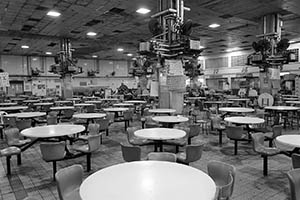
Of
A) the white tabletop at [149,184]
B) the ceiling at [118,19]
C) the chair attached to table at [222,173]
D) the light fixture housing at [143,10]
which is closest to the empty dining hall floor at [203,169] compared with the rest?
the chair attached to table at [222,173]

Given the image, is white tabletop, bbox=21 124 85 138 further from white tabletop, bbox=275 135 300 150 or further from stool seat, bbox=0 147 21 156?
white tabletop, bbox=275 135 300 150

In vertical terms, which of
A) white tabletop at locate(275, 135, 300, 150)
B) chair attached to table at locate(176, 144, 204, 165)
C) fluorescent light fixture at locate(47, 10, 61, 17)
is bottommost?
chair attached to table at locate(176, 144, 204, 165)

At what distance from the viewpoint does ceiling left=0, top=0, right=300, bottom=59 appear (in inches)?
362

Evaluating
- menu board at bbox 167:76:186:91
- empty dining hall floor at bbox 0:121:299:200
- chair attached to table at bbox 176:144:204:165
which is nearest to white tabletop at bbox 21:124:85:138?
empty dining hall floor at bbox 0:121:299:200

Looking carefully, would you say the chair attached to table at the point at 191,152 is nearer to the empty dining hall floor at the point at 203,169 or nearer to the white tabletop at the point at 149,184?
the empty dining hall floor at the point at 203,169

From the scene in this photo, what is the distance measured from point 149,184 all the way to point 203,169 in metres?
3.26

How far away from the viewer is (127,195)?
6.72 ft

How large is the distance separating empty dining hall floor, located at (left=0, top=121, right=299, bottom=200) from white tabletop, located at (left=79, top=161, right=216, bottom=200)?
6.20ft

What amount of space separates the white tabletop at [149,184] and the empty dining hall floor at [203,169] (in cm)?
189

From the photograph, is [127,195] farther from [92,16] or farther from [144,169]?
A: [92,16]

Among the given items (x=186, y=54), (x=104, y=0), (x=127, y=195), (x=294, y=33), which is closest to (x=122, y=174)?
(x=127, y=195)

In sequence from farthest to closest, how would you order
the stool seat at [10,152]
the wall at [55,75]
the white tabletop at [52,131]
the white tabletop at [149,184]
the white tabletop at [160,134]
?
the wall at [55,75] → the stool seat at [10,152] → the white tabletop at [52,131] → the white tabletop at [160,134] → the white tabletop at [149,184]

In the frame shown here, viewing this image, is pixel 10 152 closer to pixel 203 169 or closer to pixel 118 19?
pixel 203 169

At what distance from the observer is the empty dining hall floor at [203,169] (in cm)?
407
